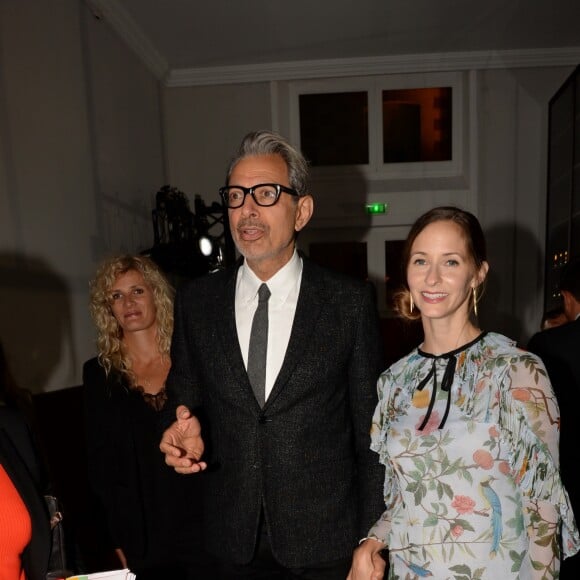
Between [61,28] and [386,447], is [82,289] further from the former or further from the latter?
[386,447]

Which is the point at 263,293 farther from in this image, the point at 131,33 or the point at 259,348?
the point at 131,33

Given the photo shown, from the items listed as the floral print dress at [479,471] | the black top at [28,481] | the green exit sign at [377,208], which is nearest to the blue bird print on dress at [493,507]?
the floral print dress at [479,471]

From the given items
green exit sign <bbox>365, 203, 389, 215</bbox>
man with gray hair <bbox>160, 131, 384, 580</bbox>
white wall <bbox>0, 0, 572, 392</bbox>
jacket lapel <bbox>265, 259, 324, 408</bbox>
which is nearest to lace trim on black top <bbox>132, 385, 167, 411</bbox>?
man with gray hair <bbox>160, 131, 384, 580</bbox>

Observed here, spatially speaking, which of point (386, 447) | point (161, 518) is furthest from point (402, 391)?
point (161, 518)

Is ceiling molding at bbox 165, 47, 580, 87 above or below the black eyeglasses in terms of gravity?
above

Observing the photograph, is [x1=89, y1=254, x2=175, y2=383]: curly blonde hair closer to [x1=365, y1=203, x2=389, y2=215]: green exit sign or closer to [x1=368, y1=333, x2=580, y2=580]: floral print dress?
[x1=368, y1=333, x2=580, y2=580]: floral print dress

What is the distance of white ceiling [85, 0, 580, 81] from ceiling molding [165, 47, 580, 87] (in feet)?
0.21

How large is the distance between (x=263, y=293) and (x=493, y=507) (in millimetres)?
785

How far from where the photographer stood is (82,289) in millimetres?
3488

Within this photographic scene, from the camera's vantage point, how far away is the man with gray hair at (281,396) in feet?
4.73

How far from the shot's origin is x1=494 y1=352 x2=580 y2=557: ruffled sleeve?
1173mm

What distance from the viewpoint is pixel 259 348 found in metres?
1.49

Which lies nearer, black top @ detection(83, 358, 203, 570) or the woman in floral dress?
the woman in floral dress

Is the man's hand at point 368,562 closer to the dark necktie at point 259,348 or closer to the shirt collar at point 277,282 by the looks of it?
the dark necktie at point 259,348
